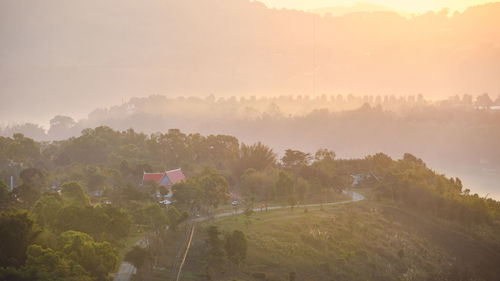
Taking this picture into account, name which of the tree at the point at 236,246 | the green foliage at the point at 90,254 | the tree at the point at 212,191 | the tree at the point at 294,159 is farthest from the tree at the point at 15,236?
the tree at the point at 294,159

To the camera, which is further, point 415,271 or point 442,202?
point 442,202

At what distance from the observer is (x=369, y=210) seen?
184 ft

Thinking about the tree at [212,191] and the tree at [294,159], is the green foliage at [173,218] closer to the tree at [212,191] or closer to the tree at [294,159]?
the tree at [212,191]

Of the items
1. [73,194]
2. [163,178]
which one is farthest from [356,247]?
[73,194]

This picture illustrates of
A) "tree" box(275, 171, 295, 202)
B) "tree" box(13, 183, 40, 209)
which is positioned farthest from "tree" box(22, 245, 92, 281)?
"tree" box(275, 171, 295, 202)

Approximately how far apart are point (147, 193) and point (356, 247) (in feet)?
76.9

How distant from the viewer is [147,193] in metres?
46.8

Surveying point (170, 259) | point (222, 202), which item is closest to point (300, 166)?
point (222, 202)

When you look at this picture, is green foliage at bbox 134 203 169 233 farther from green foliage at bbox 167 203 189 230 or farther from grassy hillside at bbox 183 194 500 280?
grassy hillside at bbox 183 194 500 280

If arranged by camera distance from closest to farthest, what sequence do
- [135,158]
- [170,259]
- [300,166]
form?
[170,259]
[300,166]
[135,158]

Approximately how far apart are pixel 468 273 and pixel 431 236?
815cm

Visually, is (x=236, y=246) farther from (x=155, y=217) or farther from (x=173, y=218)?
(x=173, y=218)

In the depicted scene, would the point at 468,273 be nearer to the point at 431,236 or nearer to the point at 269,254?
the point at 431,236

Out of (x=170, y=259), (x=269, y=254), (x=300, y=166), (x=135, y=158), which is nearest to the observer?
(x=170, y=259)
